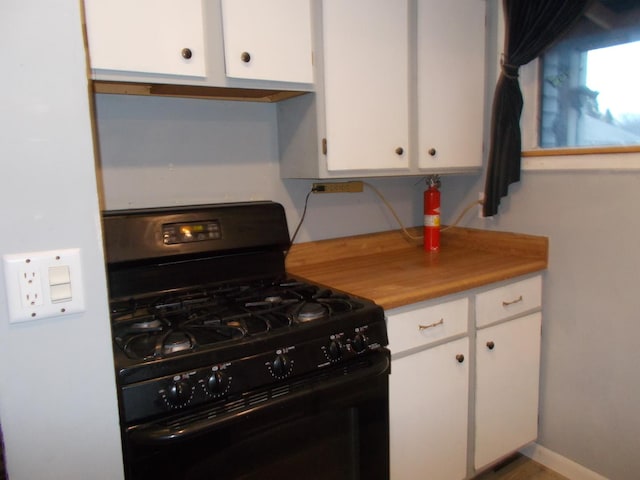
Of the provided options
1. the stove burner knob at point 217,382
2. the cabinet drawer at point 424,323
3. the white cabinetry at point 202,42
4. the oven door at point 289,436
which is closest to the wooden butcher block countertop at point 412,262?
the cabinet drawer at point 424,323

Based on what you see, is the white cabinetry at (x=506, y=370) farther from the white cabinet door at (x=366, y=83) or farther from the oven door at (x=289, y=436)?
the white cabinet door at (x=366, y=83)

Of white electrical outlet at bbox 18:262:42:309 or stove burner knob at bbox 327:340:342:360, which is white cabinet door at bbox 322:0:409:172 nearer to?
stove burner knob at bbox 327:340:342:360

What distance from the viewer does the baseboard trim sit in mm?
1949

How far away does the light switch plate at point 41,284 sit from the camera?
0.79m

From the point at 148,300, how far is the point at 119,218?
0.93 ft

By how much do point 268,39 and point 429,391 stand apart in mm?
1304

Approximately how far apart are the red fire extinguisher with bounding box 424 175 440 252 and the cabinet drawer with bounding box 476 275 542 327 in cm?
46

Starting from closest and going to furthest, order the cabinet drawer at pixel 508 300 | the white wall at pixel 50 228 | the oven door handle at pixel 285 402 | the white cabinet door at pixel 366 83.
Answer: the white wall at pixel 50 228 → the oven door handle at pixel 285 402 → the white cabinet door at pixel 366 83 → the cabinet drawer at pixel 508 300

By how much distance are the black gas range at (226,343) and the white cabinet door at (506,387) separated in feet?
1.84

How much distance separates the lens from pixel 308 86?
5.35ft

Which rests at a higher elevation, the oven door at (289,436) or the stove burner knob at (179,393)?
the stove burner knob at (179,393)

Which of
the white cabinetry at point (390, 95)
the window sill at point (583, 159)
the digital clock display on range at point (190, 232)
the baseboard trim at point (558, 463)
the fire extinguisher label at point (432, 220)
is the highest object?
the white cabinetry at point (390, 95)

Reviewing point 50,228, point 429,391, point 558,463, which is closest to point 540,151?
point 429,391

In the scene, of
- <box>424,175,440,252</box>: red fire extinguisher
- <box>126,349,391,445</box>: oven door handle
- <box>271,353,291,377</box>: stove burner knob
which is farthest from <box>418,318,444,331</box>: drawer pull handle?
<box>424,175,440,252</box>: red fire extinguisher
